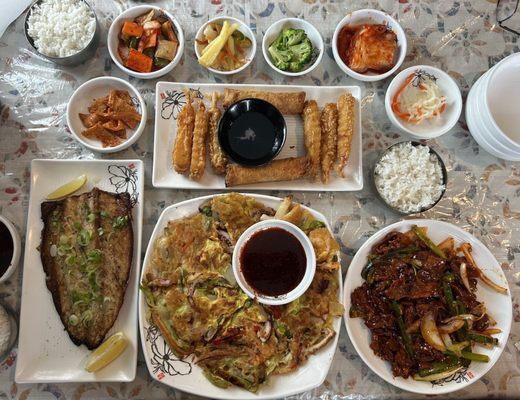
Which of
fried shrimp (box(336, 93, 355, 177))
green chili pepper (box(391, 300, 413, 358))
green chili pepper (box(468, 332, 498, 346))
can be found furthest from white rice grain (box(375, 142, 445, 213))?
green chili pepper (box(468, 332, 498, 346))

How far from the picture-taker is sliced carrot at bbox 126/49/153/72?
10.3 feet

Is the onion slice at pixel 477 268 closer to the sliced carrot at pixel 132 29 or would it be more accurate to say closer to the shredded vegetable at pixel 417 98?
the shredded vegetable at pixel 417 98

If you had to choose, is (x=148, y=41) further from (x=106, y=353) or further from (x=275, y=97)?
(x=106, y=353)

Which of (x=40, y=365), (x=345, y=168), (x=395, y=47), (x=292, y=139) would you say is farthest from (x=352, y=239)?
(x=40, y=365)

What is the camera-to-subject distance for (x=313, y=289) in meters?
2.80

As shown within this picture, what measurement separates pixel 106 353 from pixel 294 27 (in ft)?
8.38

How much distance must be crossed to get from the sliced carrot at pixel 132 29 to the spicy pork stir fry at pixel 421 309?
2.21m

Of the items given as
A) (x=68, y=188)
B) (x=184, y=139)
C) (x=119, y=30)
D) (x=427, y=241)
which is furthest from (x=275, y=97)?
(x=68, y=188)

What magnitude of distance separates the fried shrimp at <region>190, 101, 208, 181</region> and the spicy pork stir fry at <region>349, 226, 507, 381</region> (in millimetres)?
1269

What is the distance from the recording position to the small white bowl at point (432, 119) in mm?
3152

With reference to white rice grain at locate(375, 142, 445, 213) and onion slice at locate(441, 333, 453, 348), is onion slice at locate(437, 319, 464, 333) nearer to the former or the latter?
onion slice at locate(441, 333, 453, 348)

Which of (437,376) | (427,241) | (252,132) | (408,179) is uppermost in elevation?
(252,132)

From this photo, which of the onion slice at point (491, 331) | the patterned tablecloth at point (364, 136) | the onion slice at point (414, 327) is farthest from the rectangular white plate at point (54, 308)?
→ the onion slice at point (491, 331)

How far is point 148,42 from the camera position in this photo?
3170 mm
